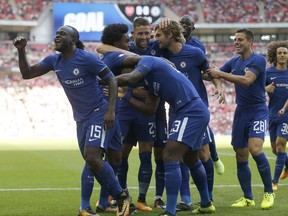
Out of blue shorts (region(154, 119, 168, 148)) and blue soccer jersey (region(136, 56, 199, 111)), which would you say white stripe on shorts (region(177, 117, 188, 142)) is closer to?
blue soccer jersey (region(136, 56, 199, 111))

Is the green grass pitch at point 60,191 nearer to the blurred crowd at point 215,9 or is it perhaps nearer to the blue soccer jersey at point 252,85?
the blue soccer jersey at point 252,85

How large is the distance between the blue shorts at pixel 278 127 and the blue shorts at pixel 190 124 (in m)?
4.72

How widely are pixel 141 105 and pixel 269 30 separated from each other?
49.3m

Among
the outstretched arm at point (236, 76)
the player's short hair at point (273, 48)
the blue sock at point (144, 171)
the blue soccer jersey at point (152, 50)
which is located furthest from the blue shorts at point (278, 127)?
the blue soccer jersey at point (152, 50)

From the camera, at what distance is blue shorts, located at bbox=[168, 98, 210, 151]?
733 cm

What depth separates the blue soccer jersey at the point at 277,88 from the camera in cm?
1199

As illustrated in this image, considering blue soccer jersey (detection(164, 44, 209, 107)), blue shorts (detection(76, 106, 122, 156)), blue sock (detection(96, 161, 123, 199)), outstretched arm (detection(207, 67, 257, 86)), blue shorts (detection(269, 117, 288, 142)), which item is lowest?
blue shorts (detection(269, 117, 288, 142))

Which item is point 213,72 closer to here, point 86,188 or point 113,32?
point 113,32

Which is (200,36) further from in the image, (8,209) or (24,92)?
(8,209)

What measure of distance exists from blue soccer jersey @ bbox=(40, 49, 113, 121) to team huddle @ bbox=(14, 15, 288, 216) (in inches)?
0.5

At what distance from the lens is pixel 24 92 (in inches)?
1829

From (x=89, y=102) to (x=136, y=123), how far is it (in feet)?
4.56

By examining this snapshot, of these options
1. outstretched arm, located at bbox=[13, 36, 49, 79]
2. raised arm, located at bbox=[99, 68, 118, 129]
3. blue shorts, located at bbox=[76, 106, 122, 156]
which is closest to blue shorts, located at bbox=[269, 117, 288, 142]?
blue shorts, located at bbox=[76, 106, 122, 156]

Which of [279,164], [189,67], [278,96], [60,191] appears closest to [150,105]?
[189,67]
